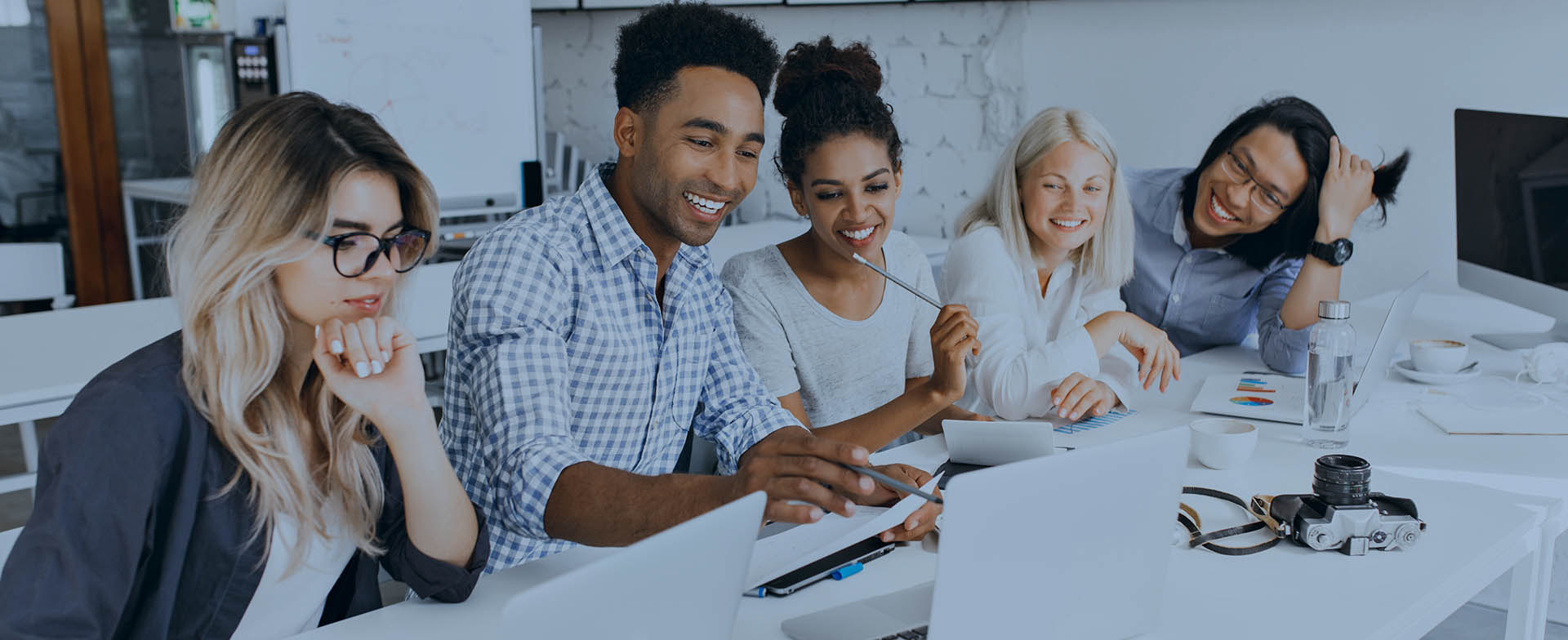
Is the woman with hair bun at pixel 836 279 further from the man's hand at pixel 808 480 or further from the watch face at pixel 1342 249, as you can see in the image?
the watch face at pixel 1342 249

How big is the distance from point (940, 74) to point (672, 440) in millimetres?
2441

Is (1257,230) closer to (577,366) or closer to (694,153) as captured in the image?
(694,153)

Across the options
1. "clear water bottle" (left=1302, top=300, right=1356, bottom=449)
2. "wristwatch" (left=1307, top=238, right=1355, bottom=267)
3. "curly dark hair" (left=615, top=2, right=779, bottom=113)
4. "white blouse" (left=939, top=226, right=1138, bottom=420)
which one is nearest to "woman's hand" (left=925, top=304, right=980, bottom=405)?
"white blouse" (left=939, top=226, right=1138, bottom=420)

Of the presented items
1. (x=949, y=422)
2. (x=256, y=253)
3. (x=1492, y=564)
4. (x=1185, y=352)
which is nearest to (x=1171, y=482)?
(x=949, y=422)

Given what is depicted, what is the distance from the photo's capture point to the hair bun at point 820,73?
69.1 inches

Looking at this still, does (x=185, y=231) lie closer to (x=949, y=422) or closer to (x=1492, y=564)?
(x=949, y=422)

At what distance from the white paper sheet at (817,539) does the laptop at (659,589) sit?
346 millimetres

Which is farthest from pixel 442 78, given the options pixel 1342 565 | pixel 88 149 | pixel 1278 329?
pixel 1342 565

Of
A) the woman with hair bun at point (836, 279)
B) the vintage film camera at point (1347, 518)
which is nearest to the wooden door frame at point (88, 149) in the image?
the woman with hair bun at point (836, 279)

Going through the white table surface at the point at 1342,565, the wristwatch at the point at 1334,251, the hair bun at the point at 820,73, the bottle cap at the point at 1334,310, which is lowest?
the white table surface at the point at 1342,565

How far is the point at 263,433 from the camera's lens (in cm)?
101

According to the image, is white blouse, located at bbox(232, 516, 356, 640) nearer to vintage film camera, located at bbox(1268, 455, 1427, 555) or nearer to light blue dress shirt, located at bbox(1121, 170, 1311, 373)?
vintage film camera, located at bbox(1268, 455, 1427, 555)

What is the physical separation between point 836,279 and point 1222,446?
60cm

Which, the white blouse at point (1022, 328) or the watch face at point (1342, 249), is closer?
the white blouse at point (1022, 328)
